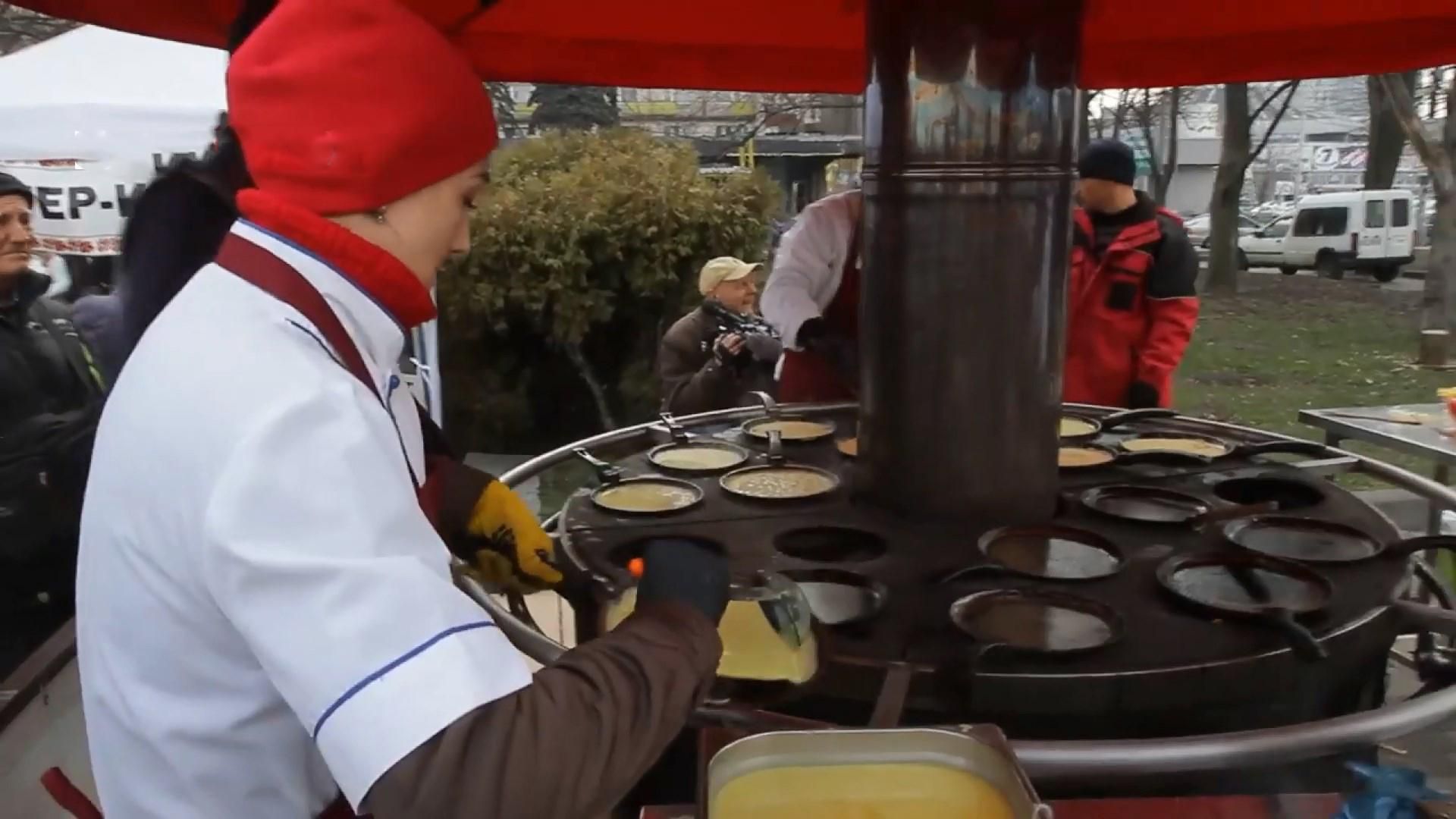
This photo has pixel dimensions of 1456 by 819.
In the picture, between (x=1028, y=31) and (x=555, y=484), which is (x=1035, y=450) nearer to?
(x=1028, y=31)

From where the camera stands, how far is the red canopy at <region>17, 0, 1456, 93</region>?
3523mm

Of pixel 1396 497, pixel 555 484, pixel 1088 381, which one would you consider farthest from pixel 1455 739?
pixel 555 484

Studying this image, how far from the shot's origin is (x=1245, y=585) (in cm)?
219

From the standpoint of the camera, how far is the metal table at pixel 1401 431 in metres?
4.24

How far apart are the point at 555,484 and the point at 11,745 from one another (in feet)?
13.0

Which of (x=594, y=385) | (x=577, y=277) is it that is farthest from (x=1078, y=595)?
(x=594, y=385)

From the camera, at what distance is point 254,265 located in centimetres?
127

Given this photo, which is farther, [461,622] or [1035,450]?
[1035,450]

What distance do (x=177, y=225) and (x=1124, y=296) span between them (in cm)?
359

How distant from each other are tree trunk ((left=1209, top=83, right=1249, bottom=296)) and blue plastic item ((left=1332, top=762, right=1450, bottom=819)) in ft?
58.3

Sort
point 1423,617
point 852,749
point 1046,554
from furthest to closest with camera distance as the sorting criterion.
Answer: point 1046,554
point 1423,617
point 852,749

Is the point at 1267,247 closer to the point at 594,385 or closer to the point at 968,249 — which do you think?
the point at 594,385

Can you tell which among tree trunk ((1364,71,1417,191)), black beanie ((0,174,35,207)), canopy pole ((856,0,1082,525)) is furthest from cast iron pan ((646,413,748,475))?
tree trunk ((1364,71,1417,191))

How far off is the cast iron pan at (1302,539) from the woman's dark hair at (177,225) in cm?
232
